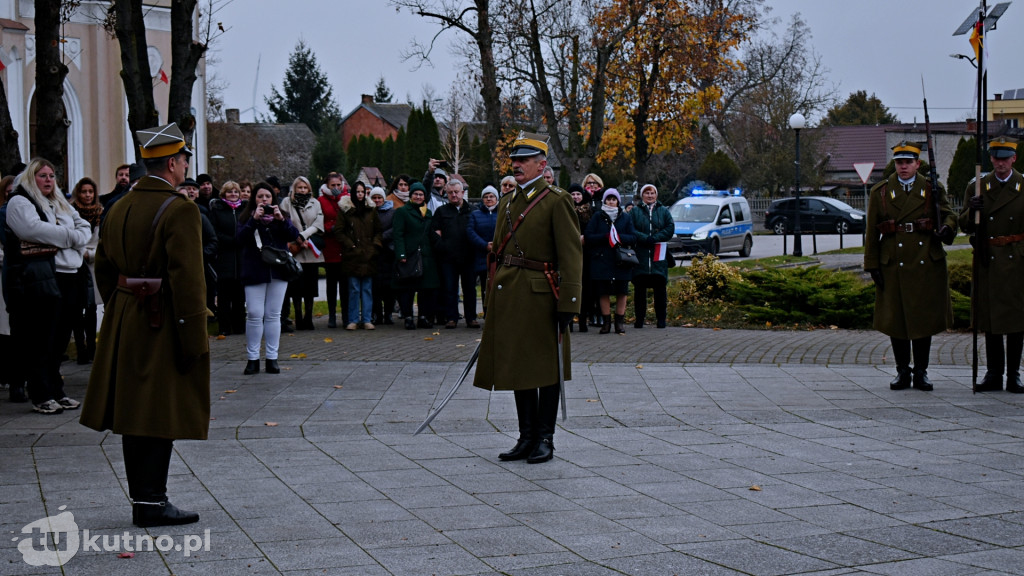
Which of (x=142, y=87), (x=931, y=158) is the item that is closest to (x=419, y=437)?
(x=931, y=158)

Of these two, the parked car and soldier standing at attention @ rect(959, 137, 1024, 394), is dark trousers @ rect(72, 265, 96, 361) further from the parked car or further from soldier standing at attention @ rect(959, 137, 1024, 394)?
the parked car

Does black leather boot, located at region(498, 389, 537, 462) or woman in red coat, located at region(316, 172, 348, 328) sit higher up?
woman in red coat, located at region(316, 172, 348, 328)

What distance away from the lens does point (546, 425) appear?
7312mm

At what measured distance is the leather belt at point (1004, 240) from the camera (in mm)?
9734

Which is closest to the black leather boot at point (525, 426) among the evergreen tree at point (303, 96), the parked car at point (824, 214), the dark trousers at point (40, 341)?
the dark trousers at point (40, 341)

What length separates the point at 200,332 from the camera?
220 inches

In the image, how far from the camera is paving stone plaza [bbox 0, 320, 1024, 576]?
5105 millimetres

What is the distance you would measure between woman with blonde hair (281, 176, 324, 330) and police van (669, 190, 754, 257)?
1641 centimetres

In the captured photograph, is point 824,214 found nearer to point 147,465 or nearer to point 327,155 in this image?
point 327,155

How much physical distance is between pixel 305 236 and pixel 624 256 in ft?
13.3

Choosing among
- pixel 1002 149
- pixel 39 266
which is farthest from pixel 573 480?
pixel 1002 149

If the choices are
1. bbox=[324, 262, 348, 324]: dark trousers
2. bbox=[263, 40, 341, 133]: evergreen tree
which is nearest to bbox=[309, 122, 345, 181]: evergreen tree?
bbox=[263, 40, 341, 133]: evergreen tree

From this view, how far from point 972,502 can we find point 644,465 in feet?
6.39

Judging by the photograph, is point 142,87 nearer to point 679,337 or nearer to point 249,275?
point 249,275
